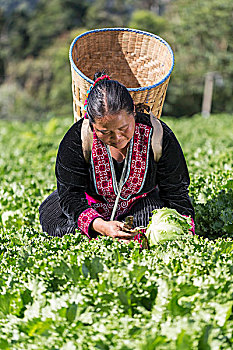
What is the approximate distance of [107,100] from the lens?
10.1ft

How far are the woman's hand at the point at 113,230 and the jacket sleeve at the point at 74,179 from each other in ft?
0.42

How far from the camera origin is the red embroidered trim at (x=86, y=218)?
3.51m

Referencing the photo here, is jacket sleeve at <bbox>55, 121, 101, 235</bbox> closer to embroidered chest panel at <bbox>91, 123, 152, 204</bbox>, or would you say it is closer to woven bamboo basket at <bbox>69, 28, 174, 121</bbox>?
embroidered chest panel at <bbox>91, 123, 152, 204</bbox>

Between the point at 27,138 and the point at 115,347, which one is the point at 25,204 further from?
the point at 27,138

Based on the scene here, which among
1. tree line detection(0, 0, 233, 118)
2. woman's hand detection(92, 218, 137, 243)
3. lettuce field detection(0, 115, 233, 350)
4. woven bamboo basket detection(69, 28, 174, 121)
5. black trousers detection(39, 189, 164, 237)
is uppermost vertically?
woven bamboo basket detection(69, 28, 174, 121)

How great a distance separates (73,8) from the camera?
59.5 meters

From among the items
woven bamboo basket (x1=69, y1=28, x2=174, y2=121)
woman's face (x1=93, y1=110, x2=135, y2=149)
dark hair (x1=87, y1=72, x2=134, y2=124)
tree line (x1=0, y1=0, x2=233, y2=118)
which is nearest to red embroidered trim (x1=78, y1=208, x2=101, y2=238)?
woman's face (x1=93, y1=110, x2=135, y2=149)

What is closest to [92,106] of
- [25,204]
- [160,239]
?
[160,239]

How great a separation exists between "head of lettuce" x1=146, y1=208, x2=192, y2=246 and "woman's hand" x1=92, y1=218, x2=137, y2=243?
0.14m

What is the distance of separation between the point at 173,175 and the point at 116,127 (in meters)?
0.82

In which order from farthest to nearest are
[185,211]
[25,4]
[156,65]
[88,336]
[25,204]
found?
[25,4] → [25,204] → [156,65] → [185,211] → [88,336]

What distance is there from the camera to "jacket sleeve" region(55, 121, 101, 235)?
3631mm

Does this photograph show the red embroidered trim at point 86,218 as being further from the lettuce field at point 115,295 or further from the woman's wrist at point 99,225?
the lettuce field at point 115,295

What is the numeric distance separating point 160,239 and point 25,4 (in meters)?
67.3
